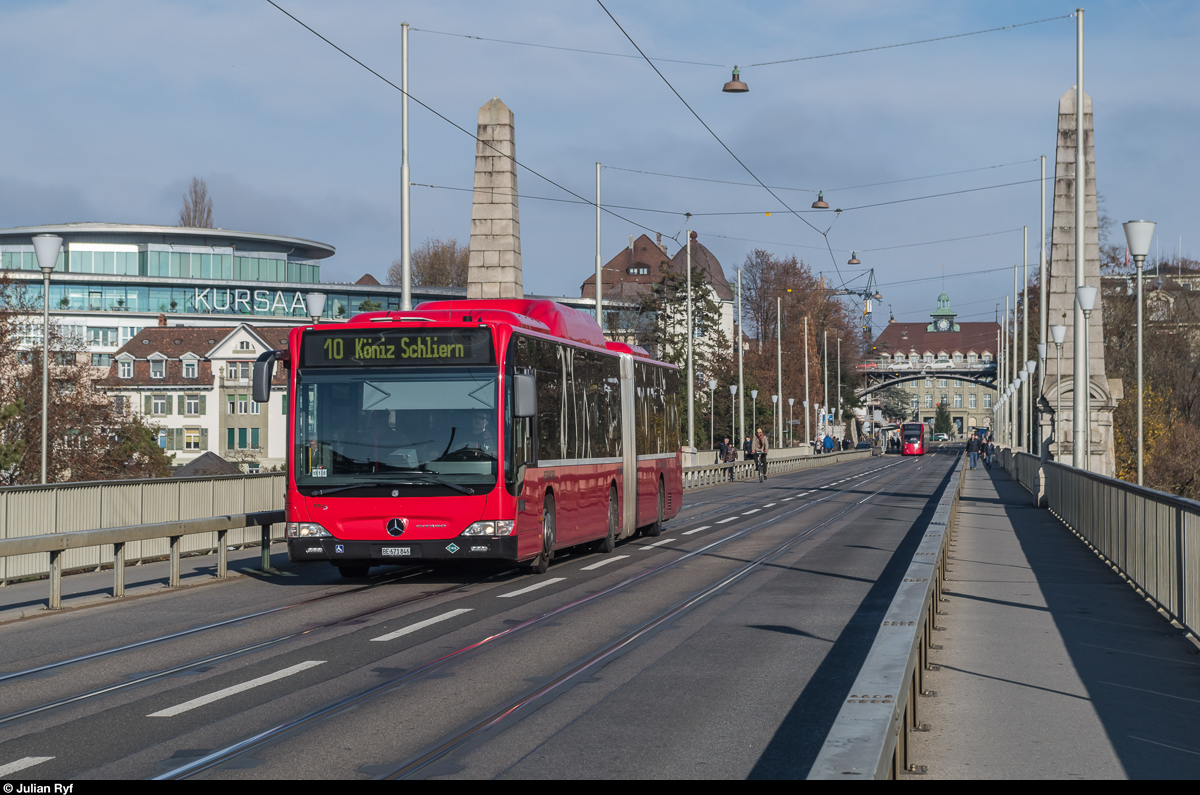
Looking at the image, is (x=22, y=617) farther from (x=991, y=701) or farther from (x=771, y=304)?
(x=771, y=304)

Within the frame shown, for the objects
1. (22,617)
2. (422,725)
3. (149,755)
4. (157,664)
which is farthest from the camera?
(22,617)

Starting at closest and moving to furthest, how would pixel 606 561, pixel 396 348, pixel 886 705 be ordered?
pixel 886 705 → pixel 396 348 → pixel 606 561

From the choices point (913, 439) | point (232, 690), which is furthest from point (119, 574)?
A: point (913, 439)

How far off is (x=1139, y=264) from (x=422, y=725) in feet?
67.8

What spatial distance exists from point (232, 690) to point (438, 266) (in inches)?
4644

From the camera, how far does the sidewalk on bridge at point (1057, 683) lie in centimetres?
655

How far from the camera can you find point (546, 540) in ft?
52.8

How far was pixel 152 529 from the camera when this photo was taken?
14352mm

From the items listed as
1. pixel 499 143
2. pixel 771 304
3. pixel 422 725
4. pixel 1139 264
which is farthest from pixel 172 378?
pixel 422 725

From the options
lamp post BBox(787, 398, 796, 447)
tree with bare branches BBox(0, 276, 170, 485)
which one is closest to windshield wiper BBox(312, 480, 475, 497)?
tree with bare branches BBox(0, 276, 170, 485)

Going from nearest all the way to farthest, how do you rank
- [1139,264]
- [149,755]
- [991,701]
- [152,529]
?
[149,755] → [991,701] → [152,529] → [1139,264]

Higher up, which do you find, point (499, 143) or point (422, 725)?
point (499, 143)

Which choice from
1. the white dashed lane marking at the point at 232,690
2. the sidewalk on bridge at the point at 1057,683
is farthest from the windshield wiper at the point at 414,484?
the sidewalk on bridge at the point at 1057,683

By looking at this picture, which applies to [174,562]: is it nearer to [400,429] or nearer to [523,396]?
[400,429]
